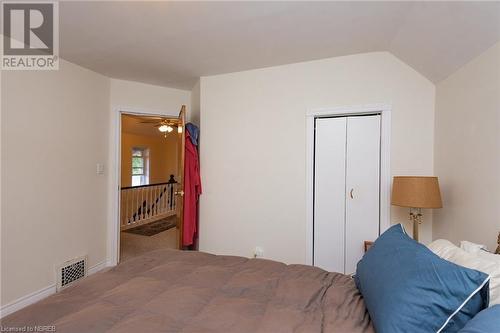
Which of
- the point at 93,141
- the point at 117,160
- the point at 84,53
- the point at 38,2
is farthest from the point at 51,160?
the point at 38,2

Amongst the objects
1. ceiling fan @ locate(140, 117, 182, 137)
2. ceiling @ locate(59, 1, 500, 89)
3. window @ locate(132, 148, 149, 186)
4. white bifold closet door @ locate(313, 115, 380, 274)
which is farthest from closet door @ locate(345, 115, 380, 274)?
window @ locate(132, 148, 149, 186)

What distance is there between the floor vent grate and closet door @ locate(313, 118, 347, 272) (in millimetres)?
2559

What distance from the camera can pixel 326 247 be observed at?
2.59m

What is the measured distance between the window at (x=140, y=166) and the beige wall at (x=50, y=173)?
468 cm

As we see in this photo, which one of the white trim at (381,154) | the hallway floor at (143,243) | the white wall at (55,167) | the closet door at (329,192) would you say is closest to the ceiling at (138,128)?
the hallway floor at (143,243)

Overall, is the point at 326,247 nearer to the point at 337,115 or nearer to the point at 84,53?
the point at 337,115

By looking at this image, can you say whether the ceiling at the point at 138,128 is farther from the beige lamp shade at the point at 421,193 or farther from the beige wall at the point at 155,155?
the beige lamp shade at the point at 421,193

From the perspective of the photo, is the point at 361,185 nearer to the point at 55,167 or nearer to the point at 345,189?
the point at 345,189

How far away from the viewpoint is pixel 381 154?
93.4 inches

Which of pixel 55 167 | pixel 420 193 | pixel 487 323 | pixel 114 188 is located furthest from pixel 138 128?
pixel 487 323

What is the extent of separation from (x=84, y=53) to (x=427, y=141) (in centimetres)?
332

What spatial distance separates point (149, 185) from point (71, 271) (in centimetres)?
327

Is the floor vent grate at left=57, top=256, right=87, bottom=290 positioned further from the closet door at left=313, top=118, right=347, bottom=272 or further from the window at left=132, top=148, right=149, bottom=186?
the window at left=132, top=148, right=149, bottom=186

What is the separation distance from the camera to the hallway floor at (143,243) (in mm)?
3757
